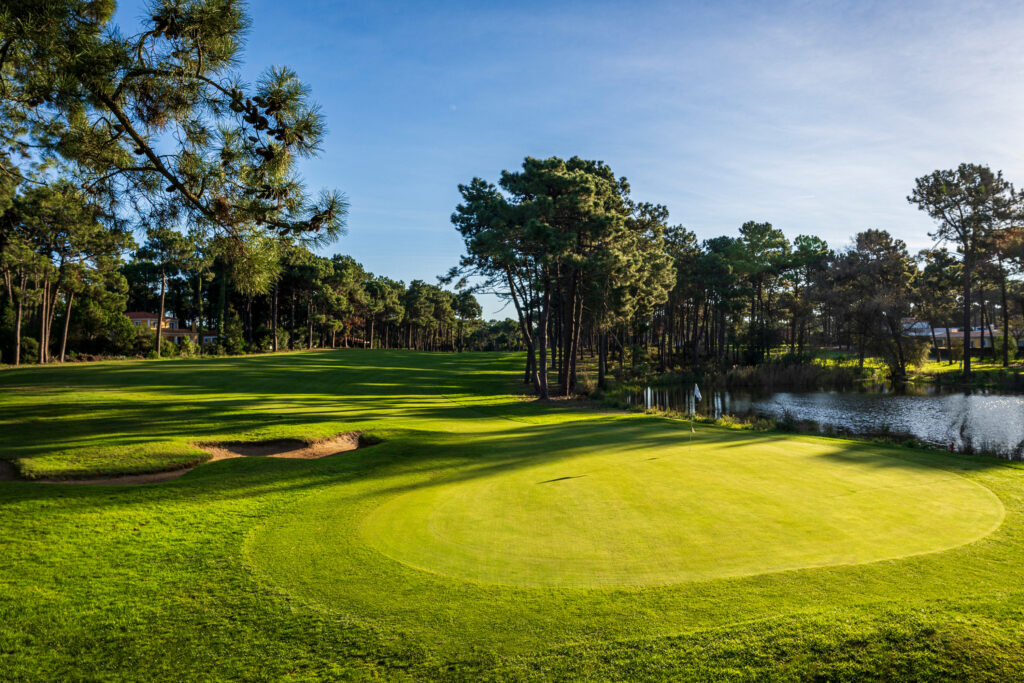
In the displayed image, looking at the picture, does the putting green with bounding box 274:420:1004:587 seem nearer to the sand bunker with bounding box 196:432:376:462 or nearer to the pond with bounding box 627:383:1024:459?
the sand bunker with bounding box 196:432:376:462

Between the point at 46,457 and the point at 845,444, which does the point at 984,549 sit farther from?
the point at 46,457

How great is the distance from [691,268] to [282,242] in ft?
158

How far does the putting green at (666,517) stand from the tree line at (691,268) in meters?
15.8

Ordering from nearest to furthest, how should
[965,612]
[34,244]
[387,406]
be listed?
1. [965,612]
2. [34,244]
3. [387,406]

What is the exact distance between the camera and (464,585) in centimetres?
469

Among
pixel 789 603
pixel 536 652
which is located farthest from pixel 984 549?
pixel 536 652

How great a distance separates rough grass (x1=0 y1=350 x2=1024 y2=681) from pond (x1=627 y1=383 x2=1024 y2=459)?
773cm

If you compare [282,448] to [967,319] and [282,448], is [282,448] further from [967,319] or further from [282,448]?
[967,319]

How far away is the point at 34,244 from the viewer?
11.8 metres

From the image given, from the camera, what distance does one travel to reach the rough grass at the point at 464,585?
12.1 feet

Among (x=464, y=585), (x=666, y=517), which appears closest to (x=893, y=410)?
(x=666, y=517)

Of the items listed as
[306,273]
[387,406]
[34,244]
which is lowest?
[387,406]

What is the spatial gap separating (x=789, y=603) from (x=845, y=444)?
9517 millimetres

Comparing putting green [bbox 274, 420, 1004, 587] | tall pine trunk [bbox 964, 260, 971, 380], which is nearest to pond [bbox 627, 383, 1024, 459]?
tall pine trunk [bbox 964, 260, 971, 380]
